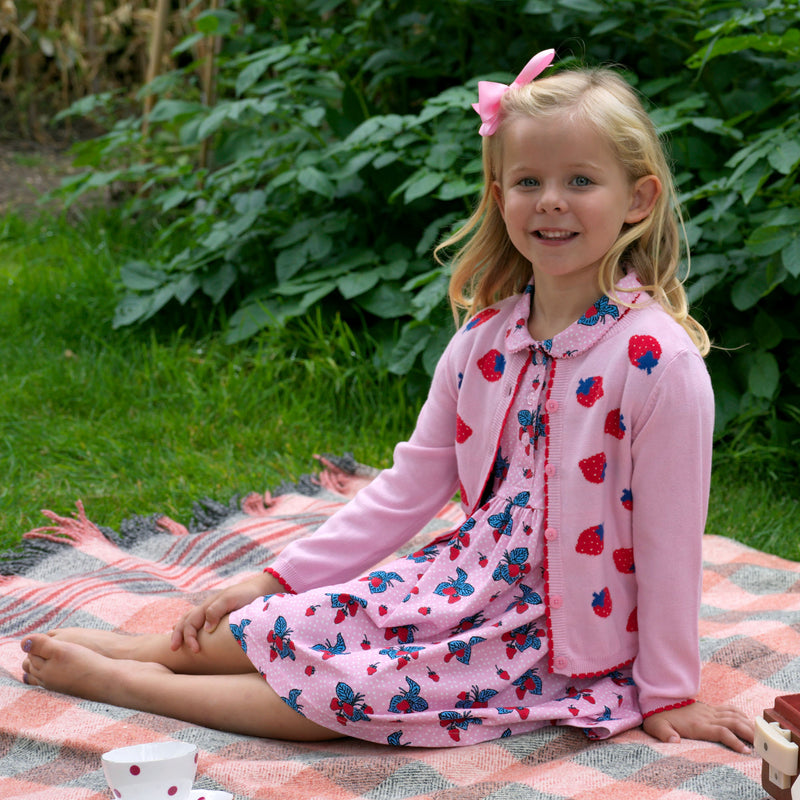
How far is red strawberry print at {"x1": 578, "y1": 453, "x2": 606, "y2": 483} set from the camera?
5.35ft

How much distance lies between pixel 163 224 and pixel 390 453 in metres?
1.99

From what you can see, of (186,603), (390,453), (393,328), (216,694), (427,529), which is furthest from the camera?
(393,328)

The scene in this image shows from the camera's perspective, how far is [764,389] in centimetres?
274

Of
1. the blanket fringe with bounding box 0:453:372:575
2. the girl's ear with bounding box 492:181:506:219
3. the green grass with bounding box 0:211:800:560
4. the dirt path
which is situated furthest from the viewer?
the dirt path

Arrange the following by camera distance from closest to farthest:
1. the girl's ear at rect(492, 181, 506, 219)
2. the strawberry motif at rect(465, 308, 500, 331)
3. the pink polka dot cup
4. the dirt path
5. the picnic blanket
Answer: the pink polka dot cup < the picnic blanket < the girl's ear at rect(492, 181, 506, 219) < the strawberry motif at rect(465, 308, 500, 331) < the dirt path

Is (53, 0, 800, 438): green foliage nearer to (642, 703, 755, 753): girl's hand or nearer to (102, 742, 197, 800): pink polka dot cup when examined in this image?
(642, 703, 755, 753): girl's hand

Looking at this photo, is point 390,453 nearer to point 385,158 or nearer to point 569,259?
point 385,158

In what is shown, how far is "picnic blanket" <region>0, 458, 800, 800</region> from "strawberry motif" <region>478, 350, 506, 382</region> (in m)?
0.57

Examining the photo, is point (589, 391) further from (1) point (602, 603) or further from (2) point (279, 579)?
(2) point (279, 579)

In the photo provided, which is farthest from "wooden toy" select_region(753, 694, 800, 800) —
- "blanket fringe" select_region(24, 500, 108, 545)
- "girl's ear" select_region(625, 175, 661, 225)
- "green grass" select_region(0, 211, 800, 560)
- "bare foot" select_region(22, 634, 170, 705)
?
"blanket fringe" select_region(24, 500, 108, 545)

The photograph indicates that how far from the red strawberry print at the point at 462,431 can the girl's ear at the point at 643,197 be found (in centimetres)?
42

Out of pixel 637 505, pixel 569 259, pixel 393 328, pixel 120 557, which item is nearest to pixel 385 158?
pixel 393 328

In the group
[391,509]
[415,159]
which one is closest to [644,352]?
[391,509]

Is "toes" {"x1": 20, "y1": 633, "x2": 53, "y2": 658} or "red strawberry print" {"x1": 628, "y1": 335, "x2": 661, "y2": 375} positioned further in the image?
"toes" {"x1": 20, "y1": 633, "x2": 53, "y2": 658}
